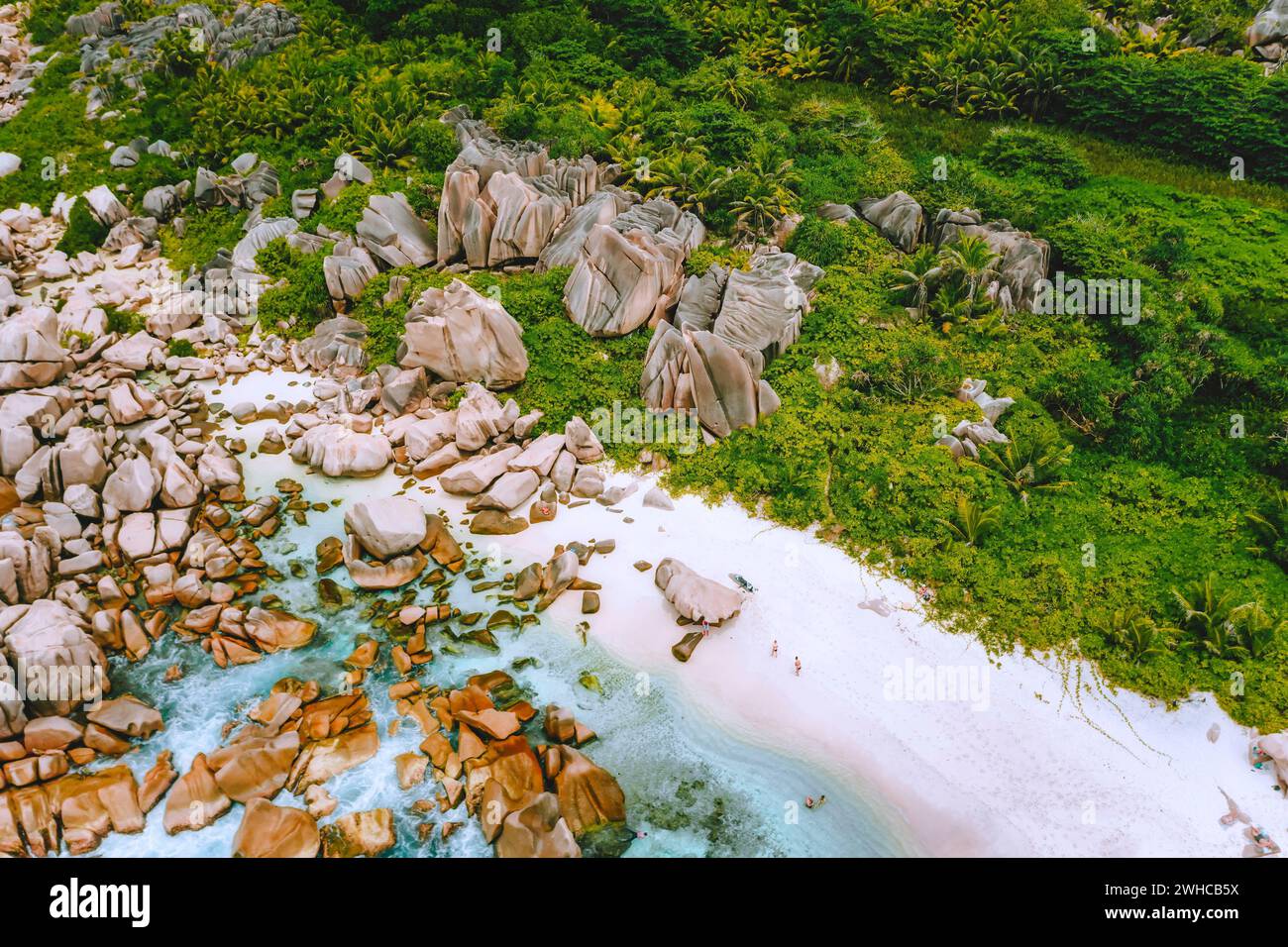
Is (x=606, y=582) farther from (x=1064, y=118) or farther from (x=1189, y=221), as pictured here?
(x=1064, y=118)

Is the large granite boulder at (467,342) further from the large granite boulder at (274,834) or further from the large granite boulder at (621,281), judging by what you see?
the large granite boulder at (274,834)

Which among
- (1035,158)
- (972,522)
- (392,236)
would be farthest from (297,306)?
(1035,158)

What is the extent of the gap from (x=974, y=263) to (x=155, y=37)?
39.1 meters

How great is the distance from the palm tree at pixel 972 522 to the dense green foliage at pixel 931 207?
0.06m

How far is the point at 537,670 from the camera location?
13.4 metres

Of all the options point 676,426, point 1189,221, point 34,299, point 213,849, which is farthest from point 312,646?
point 1189,221

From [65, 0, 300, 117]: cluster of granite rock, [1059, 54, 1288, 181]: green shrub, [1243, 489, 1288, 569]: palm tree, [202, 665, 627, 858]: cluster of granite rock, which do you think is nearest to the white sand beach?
[202, 665, 627, 858]: cluster of granite rock

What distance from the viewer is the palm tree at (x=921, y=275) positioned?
20.7 meters

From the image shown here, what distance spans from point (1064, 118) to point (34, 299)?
1513 inches

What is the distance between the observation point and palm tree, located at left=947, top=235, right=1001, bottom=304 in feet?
67.4

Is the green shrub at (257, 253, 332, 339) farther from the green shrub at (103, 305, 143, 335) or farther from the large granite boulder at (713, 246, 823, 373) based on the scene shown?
the large granite boulder at (713, 246, 823, 373)

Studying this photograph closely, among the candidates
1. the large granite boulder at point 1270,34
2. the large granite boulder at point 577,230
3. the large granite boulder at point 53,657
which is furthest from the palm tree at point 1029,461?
the large granite boulder at point 1270,34

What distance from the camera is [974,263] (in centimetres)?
2066

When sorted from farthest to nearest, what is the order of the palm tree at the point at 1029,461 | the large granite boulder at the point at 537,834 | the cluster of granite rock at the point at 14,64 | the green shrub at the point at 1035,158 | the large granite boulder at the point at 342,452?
the cluster of granite rock at the point at 14,64, the green shrub at the point at 1035,158, the large granite boulder at the point at 342,452, the palm tree at the point at 1029,461, the large granite boulder at the point at 537,834
